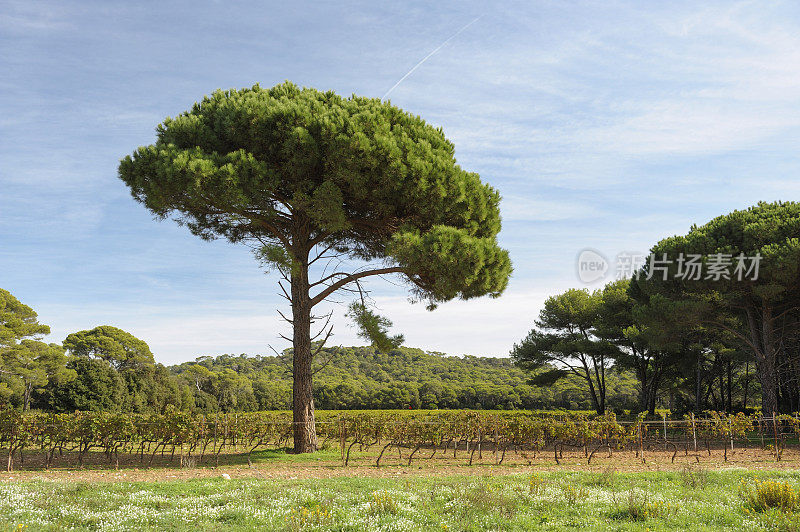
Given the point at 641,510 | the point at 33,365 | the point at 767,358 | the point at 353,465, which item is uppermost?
the point at 767,358

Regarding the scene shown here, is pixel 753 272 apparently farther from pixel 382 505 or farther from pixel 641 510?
pixel 382 505

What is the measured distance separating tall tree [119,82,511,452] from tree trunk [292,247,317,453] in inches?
1.1

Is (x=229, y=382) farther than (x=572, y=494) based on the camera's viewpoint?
Yes

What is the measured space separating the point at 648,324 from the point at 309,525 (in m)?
20.8

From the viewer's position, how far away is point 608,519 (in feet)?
20.5

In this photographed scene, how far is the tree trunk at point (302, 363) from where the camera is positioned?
1382 cm

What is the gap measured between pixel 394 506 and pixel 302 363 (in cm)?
812

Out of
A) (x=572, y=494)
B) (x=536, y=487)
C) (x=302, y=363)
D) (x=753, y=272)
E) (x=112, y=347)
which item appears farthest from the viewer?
(x=112, y=347)

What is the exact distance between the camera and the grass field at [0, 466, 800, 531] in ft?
19.5

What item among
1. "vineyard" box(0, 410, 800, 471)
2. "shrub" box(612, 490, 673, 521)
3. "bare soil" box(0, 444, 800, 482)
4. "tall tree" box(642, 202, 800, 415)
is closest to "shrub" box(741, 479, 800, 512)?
"shrub" box(612, 490, 673, 521)

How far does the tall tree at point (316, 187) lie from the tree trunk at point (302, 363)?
1.1 inches

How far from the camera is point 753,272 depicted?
65.3 ft

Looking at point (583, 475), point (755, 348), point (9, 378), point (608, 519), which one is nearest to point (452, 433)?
point (583, 475)

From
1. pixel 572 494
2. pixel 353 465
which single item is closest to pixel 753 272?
pixel 572 494
